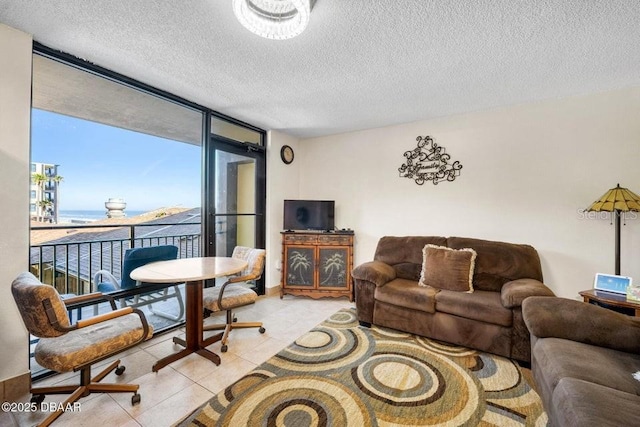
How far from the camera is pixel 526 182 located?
9.26 ft

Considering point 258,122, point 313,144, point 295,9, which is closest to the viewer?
point 295,9

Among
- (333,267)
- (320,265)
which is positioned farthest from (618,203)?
(320,265)

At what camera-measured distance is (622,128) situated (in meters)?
2.43

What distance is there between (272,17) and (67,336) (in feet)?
7.62

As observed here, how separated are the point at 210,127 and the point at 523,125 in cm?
362

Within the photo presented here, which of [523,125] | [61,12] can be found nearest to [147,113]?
[61,12]

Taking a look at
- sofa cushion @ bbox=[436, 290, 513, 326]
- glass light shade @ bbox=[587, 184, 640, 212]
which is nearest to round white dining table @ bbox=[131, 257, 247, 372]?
sofa cushion @ bbox=[436, 290, 513, 326]

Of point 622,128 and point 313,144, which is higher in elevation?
point 313,144

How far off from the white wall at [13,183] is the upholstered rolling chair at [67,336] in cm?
36

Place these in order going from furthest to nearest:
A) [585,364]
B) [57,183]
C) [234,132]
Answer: [234,132] < [57,183] < [585,364]

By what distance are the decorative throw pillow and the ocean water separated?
363 cm

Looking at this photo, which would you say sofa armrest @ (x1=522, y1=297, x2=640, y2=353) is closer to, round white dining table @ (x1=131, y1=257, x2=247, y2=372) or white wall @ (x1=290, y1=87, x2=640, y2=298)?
white wall @ (x1=290, y1=87, x2=640, y2=298)

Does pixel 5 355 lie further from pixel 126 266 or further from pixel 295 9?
pixel 295 9

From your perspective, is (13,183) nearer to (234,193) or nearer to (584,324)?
(234,193)
